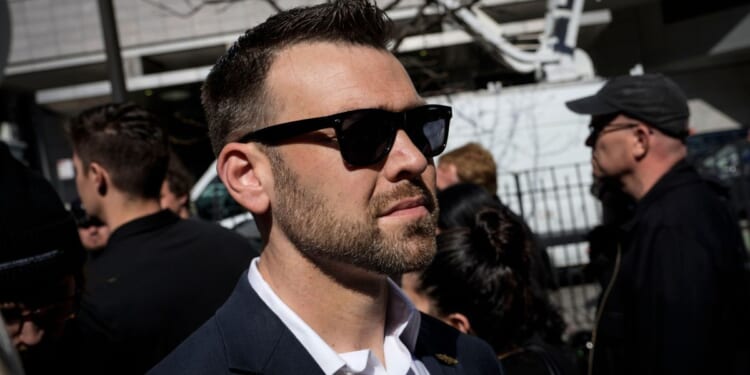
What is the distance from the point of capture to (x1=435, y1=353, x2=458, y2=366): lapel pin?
1996mm

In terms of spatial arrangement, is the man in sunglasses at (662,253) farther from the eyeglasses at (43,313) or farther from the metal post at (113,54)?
the metal post at (113,54)

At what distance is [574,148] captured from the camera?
11.5 meters

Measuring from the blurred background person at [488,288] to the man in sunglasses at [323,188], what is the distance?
889mm

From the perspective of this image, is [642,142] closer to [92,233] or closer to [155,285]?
[155,285]

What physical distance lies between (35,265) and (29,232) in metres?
0.09

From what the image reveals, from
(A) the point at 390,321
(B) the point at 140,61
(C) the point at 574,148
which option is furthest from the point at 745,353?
(B) the point at 140,61

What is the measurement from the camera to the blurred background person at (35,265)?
1.90 meters

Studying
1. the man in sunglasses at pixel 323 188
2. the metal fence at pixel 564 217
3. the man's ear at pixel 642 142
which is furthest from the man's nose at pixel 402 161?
the metal fence at pixel 564 217

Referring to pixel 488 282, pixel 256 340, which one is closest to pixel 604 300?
pixel 488 282

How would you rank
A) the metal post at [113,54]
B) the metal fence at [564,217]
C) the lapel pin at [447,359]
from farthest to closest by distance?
the metal fence at [564,217] → the metal post at [113,54] → the lapel pin at [447,359]

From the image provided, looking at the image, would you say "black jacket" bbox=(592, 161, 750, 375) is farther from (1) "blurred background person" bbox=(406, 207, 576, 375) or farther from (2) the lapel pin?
(2) the lapel pin

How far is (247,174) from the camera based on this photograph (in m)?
1.92

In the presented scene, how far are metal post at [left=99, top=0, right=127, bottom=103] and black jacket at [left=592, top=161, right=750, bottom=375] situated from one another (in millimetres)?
3690

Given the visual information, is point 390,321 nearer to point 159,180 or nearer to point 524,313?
point 524,313
